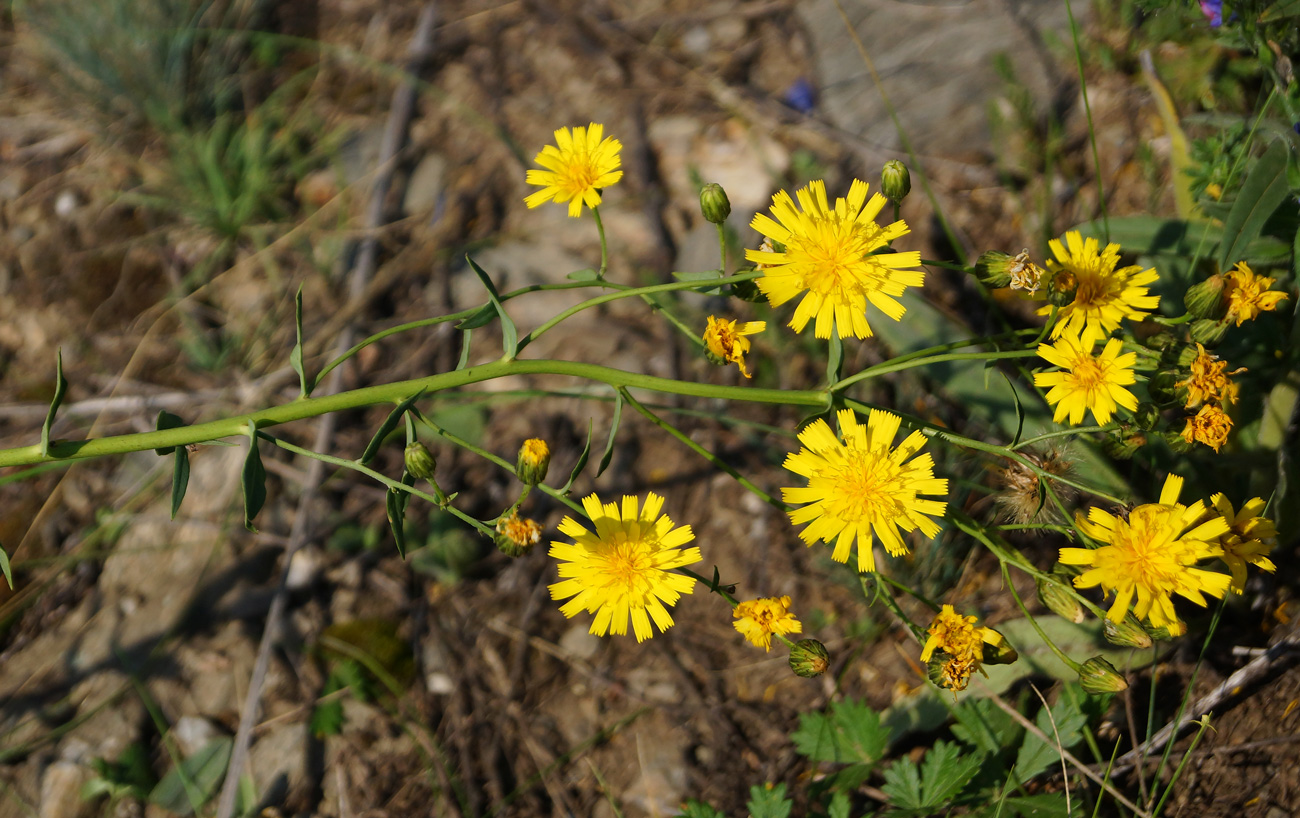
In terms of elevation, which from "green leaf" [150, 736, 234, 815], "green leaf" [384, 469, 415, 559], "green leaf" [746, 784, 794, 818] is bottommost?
"green leaf" [150, 736, 234, 815]

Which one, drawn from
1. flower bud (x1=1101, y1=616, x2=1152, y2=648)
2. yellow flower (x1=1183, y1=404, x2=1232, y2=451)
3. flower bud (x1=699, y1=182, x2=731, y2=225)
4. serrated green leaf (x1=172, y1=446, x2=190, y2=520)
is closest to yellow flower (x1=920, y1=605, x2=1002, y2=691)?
flower bud (x1=1101, y1=616, x2=1152, y2=648)

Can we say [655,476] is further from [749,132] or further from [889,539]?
[749,132]

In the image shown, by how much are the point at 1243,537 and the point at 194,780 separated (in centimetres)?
329

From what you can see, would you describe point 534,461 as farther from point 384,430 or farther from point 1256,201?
point 1256,201

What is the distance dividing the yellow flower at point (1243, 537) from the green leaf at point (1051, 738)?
0.53 meters

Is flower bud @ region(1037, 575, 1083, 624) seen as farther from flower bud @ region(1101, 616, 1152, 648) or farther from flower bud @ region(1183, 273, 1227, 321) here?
flower bud @ region(1183, 273, 1227, 321)

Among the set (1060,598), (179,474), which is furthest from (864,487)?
(179,474)

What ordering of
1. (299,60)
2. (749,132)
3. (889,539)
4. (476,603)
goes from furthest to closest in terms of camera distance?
1. (299,60)
2. (749,132)
3. (476,603)
4. (889,539)

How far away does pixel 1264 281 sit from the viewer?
2039mm

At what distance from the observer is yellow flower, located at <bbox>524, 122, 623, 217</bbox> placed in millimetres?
2217

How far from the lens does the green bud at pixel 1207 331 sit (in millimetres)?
2020

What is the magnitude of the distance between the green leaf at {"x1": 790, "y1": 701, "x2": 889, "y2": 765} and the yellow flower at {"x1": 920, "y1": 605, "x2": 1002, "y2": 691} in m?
0.43

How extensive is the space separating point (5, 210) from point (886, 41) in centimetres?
449

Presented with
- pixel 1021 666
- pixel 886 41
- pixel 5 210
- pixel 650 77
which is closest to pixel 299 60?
pixel 5 210
